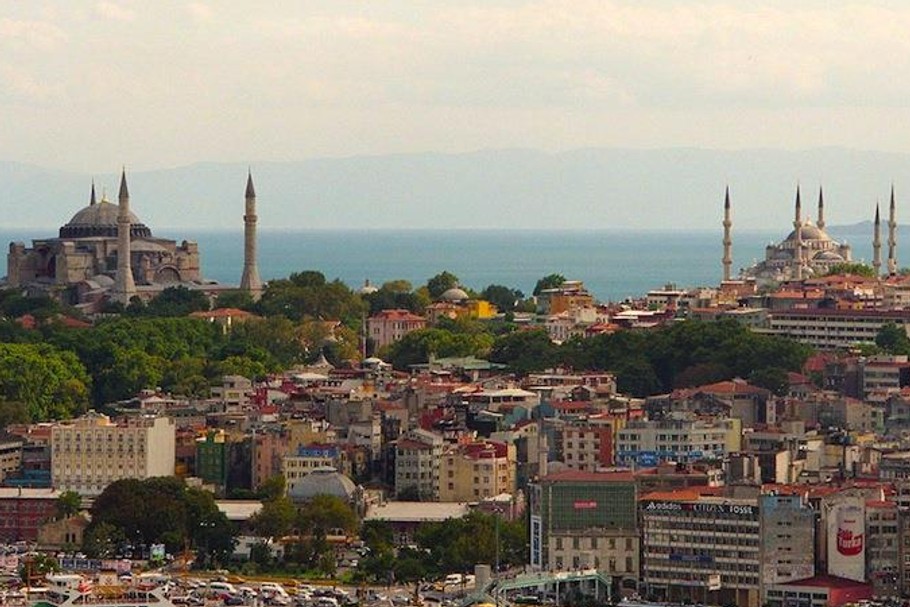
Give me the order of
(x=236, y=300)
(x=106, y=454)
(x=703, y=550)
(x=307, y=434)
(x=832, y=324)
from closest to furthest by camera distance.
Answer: (x=703, y=550) → (x=106, y=454) → (x=307, y=434) → (x=832, y=324) → (x=236, y=300)

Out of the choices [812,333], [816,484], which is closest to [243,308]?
[812,333]

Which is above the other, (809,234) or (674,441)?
(809,234)

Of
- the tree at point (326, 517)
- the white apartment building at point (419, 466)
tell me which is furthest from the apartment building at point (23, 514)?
the white apartment building at point (419, 466)

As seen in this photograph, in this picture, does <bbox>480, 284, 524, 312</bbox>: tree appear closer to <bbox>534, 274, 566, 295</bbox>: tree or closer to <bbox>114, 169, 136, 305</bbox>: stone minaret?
<bbox>534, 274, 566, 295</bbox>: tree

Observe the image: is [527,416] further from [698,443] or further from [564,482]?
[564,482]

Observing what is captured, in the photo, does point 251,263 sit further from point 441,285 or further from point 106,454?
point 106,454

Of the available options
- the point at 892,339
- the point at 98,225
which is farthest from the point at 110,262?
the point at 892,339

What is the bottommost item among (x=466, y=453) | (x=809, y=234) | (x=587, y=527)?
(x=587, y=527)

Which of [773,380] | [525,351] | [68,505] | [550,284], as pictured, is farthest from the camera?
[550,284]
